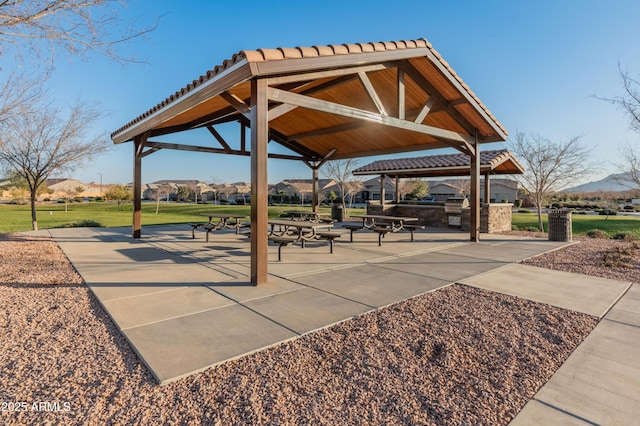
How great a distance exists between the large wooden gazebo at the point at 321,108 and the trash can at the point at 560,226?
2.87 meters

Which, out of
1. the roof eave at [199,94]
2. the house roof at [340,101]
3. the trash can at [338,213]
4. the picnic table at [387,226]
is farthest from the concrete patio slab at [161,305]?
the trash can at [338,213]

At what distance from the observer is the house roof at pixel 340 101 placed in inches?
206

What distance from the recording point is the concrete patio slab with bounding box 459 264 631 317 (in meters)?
4.41

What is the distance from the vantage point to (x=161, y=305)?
13.5 ft

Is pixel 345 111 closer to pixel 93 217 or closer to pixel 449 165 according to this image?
pixel 449 165

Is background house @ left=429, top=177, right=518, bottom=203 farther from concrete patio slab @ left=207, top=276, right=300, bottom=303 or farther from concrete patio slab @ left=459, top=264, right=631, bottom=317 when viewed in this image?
concrete patio slab @ left=207, top=276, right=300, bottom=303

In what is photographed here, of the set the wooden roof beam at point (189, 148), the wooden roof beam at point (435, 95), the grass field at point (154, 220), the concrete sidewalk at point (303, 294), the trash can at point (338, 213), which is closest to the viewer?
the concrete sidewalk at point (303, 294)

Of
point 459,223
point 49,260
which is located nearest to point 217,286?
point 49,260

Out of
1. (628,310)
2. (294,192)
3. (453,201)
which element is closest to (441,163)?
(453,201)

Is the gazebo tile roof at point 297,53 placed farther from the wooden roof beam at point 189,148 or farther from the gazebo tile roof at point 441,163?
the gazebo tile roof at point 441,163

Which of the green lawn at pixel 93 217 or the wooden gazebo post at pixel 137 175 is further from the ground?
the wooden gazebo post at pixel 137 175

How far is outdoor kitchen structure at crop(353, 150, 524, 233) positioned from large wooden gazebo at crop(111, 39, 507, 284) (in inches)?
114

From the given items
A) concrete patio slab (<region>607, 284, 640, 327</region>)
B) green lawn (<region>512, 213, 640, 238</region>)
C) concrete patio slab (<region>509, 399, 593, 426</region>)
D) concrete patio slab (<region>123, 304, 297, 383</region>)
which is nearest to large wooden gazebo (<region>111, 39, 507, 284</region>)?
concrete patio slab (<region>123, 304, 297, 383</region>)

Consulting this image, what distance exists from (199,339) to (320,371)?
50.9 inches
